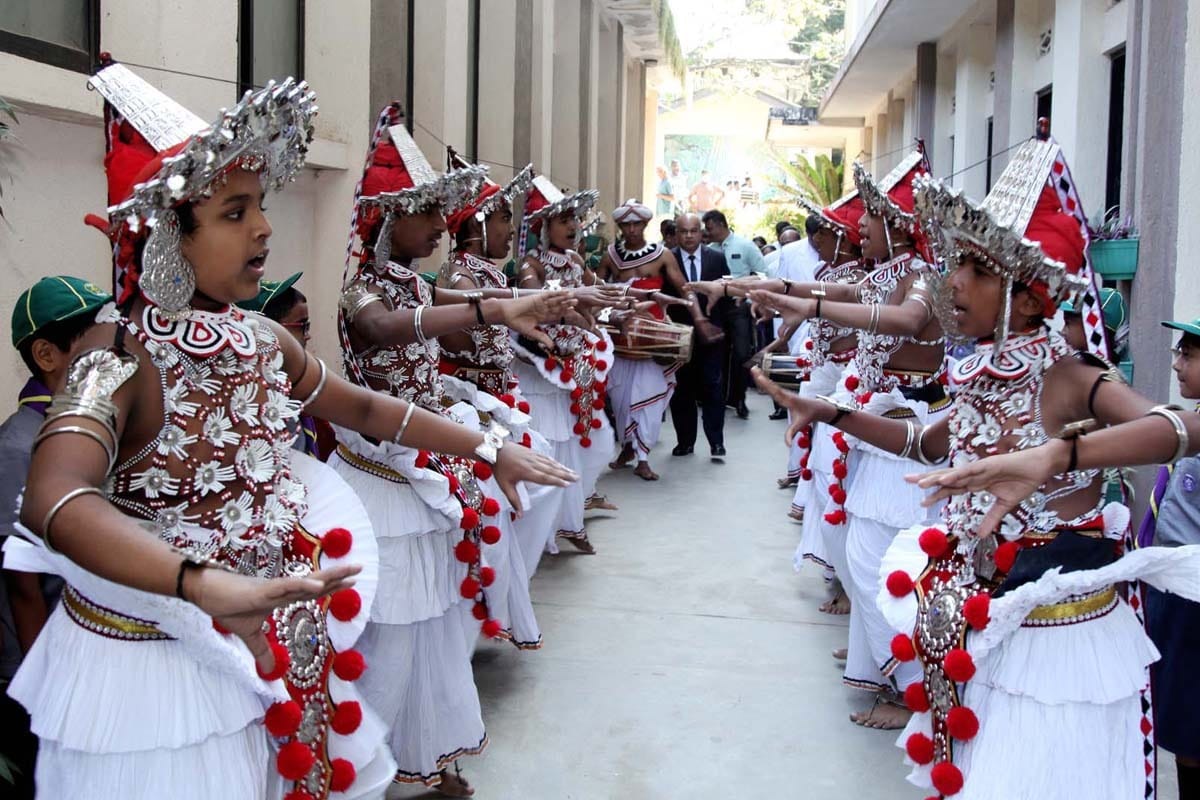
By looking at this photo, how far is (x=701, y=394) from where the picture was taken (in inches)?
404

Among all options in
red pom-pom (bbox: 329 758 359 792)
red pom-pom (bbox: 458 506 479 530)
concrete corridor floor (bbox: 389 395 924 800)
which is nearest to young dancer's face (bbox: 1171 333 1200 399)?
concrete corridor floor (bbox: 389 395 924 800)

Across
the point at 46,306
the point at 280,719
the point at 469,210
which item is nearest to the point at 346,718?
the point at 280,719

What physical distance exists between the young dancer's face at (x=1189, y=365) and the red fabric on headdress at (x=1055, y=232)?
96 cm

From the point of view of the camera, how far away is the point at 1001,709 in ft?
8.89

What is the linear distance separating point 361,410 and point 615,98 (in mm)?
16661

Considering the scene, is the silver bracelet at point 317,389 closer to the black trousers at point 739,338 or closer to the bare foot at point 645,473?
the bare foot at point 645,473

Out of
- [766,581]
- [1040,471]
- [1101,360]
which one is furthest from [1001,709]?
[766,581]

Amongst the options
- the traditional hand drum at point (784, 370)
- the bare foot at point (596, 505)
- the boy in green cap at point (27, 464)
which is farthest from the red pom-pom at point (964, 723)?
the bare foot at point (596, 505)

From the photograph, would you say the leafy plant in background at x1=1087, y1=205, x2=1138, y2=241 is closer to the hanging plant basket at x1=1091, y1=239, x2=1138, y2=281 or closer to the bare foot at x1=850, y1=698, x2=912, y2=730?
the hanging plant basket at x1=1091, y1=239, x2=1138, y2=281

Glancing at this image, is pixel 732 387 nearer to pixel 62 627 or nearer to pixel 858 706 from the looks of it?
pixel 858 706

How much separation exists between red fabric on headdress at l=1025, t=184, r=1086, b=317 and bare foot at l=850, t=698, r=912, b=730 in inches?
97.7

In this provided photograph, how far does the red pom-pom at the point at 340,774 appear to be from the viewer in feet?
8.36

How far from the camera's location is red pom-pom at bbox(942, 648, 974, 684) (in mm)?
2707

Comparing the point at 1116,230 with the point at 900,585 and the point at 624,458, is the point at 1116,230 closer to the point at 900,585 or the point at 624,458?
the point at 900,585
